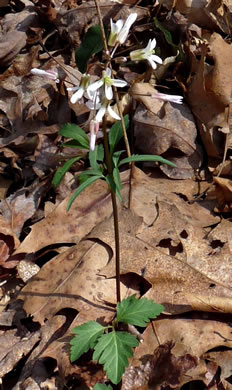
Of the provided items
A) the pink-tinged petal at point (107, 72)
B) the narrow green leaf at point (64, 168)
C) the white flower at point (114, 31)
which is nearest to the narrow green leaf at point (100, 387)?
the narrow green leaf at point (64, 168)

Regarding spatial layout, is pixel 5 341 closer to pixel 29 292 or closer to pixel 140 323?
pixel 29 292

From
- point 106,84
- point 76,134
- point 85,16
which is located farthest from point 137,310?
point 85,16

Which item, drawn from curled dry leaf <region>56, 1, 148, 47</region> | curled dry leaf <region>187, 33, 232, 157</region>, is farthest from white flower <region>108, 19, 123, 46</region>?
curled dry leaf <region>56, 1, 148, 47</region>

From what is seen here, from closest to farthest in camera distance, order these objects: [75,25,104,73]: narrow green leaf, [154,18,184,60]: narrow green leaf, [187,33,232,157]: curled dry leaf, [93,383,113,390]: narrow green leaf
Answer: [93,383,113,390]: narrow green leaf → [75,25,104,73]: narrow green leaf → [187,33,232,157]: curled dry leaf → [154,18,184,60]: narrow green leaf

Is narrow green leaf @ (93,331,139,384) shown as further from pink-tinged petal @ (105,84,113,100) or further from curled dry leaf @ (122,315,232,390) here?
pink-tinged petal @ (105,84,113,100)

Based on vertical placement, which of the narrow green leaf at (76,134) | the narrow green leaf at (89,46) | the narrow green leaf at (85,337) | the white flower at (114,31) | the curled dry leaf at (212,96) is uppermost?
the white flower at (114,31)

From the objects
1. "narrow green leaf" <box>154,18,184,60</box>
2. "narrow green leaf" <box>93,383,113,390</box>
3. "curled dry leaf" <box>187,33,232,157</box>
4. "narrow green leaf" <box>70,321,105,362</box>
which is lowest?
"narrow green leaf" <box>93,383,113,390</box>

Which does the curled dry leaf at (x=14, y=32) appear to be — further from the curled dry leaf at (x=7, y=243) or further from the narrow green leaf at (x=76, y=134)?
the narrow green leaf at (x=76, y=134)

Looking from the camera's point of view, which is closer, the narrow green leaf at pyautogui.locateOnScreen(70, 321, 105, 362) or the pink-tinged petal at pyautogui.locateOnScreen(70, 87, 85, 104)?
the pink-tinged petal at pyautogui.locateOnScreen(70, 87, 85, 104)
